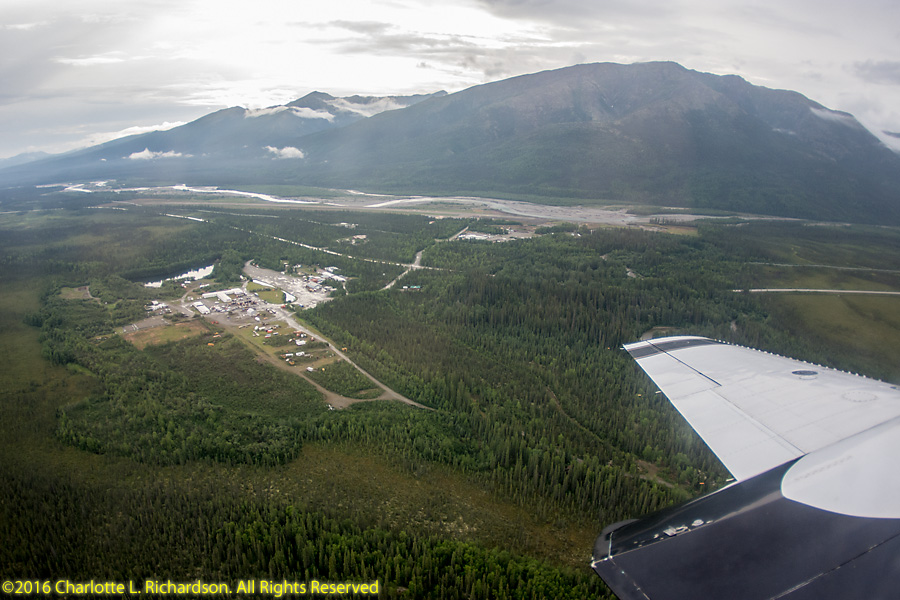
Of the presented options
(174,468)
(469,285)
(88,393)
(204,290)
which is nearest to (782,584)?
(174,468)

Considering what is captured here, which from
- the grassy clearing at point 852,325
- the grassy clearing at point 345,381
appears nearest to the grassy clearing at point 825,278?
the grassy clearing at point 852,325

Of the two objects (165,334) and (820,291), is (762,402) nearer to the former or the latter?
(165,334)

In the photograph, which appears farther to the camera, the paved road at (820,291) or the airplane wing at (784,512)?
the paved road at (820,291)

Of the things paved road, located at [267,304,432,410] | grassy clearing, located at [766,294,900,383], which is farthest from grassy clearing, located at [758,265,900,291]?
paved road, located at [267,304,432,410]

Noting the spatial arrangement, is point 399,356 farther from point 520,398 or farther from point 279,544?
point 279,544

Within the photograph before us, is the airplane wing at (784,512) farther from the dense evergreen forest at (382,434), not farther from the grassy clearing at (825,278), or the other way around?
the grassy clearing at (825,278)
